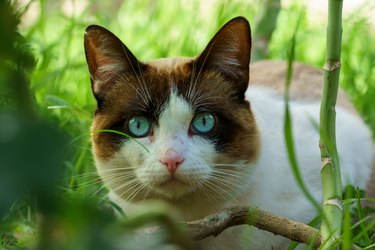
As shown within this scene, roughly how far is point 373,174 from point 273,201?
1.94 feet

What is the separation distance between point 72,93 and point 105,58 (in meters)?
0.97

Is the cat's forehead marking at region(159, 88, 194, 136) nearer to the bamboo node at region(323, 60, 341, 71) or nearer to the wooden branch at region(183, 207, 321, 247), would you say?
the wooden branch at region(183, 207, 321, 247)

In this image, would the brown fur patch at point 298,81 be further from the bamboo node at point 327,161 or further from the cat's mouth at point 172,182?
the bamboo node at point 327,161

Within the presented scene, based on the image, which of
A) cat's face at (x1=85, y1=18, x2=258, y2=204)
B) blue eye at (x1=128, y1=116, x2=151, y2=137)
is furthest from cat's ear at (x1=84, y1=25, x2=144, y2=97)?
blue eye at (x1=128, y1=116, x2=151, y2=137)

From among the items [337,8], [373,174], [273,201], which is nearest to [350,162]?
[373,174]

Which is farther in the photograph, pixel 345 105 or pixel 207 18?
pixel 207 18

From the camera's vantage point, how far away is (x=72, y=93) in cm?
280

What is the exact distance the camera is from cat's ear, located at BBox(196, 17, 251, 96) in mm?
1814

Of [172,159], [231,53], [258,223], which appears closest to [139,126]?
[172,159]

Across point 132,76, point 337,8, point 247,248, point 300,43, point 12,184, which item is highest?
point 300,43

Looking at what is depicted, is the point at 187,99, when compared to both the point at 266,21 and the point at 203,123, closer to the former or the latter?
the point at 203,123

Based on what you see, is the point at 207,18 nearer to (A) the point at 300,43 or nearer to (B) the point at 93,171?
(A) the point at 300,43

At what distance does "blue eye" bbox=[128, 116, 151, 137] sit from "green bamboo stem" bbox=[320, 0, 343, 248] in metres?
0.54

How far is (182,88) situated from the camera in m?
1.80
